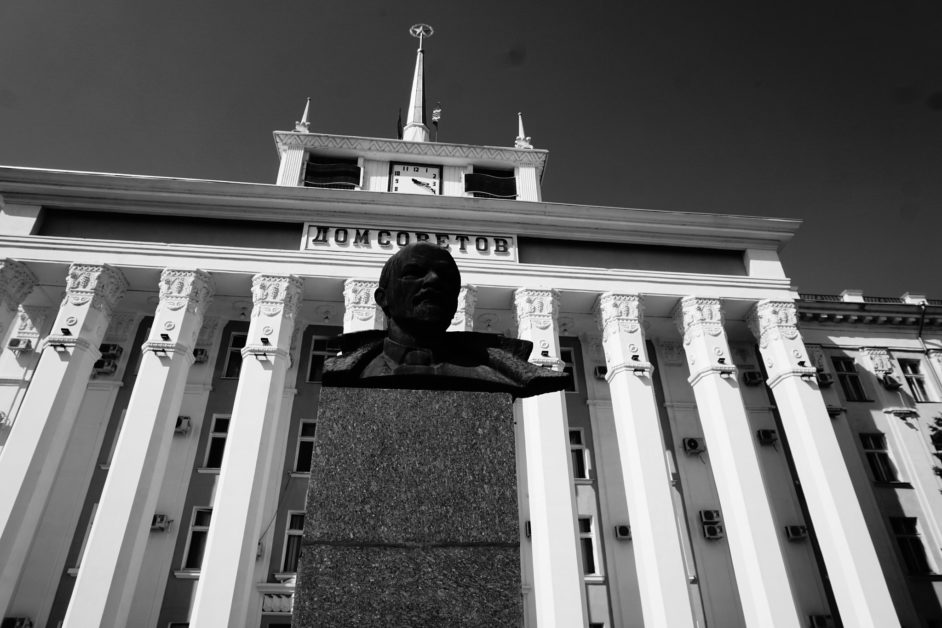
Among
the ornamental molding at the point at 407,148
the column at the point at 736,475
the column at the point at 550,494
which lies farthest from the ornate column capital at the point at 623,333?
the ornamental molding at the point at 407,148

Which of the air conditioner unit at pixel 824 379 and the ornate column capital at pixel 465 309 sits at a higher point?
the ornate column capital at pixel 465 309

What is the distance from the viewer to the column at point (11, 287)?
19031 millimetres

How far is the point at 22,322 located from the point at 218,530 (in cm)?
1300

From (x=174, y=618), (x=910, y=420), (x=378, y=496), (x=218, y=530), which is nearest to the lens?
(x=378, y=496)

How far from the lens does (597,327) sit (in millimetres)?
22672

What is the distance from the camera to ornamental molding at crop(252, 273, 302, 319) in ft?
63.6

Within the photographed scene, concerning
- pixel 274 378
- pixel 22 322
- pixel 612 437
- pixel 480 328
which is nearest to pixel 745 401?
pixel 612 437

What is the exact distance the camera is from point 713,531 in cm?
2045

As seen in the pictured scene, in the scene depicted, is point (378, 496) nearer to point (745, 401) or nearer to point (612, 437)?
point (612, 437)

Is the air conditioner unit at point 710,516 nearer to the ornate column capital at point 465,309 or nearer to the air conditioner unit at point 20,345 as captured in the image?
the ornate column capital at point 465,309

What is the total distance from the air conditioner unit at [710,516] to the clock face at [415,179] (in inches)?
660

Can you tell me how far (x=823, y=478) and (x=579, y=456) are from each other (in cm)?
800

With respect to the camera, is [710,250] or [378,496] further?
[710,250]

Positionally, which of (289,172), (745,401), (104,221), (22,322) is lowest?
(745,401)
